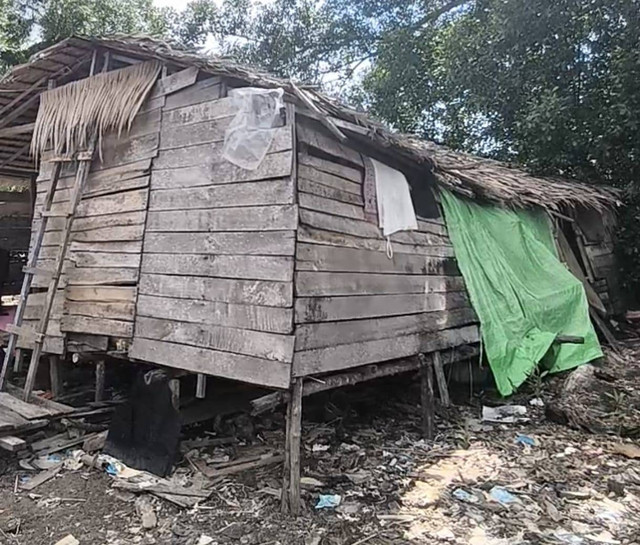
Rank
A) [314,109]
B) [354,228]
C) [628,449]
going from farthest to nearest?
[628,449], [354,228], [314,109]

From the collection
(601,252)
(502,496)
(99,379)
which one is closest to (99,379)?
(99,379)

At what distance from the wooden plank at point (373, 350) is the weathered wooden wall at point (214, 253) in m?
0.22

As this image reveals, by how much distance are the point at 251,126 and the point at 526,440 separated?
151 inches

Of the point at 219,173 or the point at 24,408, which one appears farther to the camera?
the point at 24,408

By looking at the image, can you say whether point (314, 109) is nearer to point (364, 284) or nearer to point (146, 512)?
point (364, 284)

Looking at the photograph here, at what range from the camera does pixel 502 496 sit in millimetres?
4152

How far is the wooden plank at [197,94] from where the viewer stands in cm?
457

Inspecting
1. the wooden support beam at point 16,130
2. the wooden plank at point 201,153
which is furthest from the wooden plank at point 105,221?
the wooden support beam at point 16,130

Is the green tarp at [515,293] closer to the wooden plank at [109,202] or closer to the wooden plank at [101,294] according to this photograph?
the wooden plank at [109,202]

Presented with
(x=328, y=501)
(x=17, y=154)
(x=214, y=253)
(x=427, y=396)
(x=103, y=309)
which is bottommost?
(x=328, y=501)

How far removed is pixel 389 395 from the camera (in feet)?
22.4

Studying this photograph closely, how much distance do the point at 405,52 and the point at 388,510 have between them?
11914 mm

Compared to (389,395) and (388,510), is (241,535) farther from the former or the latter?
(389,395)

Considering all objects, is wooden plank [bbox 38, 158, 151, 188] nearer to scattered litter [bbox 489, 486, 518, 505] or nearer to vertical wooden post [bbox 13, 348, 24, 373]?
vertical wooden post [bbox 13, 348, 24, 373]
